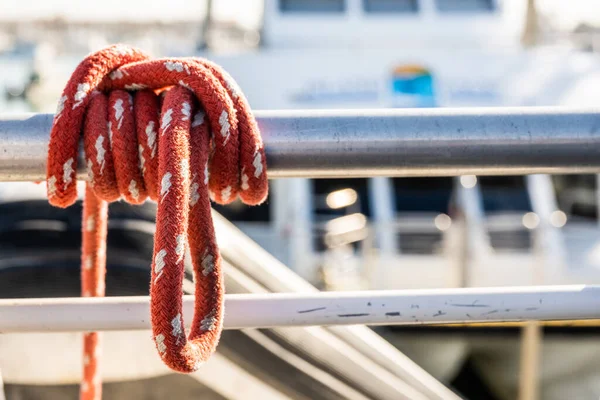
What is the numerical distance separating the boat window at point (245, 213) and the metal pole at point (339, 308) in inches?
157

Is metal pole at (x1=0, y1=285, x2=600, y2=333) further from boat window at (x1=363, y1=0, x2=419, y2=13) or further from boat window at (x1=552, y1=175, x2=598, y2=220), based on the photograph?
boat window at (x1=363, y1=0, x2=419, y2=13)

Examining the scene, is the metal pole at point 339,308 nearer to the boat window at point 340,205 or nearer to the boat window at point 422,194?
the boat window at point 340,205

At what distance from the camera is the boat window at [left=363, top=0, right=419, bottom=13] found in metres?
5.98

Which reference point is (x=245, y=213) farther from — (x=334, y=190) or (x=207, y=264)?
(x=207, y=264)

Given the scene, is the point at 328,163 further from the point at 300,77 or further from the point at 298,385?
the point at 300,77

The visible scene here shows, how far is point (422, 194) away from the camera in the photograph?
4.77 meters

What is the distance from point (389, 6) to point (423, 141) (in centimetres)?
576

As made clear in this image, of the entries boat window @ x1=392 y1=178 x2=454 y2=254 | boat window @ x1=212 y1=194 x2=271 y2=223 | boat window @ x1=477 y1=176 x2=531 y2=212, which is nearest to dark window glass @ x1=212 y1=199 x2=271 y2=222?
boat window @ x1=212 y1=194 x2=271 y2=223

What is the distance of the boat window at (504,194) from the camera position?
4.73 metres

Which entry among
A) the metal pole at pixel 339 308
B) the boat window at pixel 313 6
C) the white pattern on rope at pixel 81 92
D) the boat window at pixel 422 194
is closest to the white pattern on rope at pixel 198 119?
the white pattern on rope at pixel 81 92

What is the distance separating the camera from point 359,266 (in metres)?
4.38

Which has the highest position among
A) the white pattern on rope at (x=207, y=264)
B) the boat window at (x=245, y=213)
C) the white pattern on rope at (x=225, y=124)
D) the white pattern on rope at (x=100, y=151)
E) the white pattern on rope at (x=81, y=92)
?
the boat window at (x=245, y=213)

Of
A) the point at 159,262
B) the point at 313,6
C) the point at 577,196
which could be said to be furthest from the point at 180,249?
the point at 313,6

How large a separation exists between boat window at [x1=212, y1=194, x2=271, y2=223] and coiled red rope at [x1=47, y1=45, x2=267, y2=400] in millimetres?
4066
